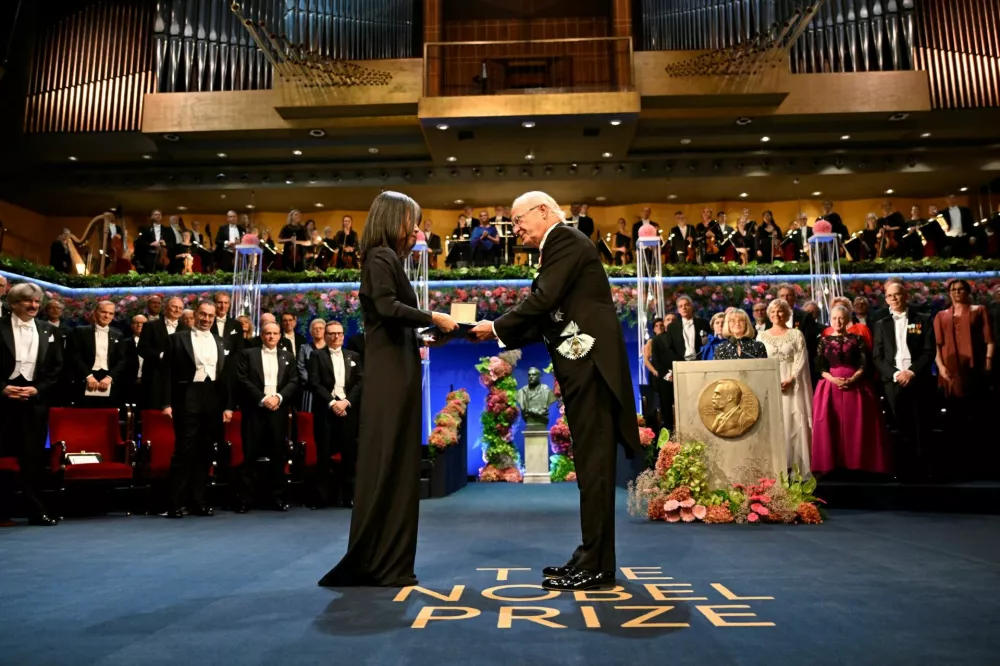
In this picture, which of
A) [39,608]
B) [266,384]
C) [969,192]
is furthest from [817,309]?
[969,192]

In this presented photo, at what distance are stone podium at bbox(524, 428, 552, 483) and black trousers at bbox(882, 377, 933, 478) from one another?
499cm

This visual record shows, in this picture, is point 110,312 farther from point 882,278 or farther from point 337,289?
point 882,278

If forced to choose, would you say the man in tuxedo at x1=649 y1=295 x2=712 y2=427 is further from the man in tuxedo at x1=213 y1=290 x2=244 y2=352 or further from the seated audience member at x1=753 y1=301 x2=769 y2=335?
the man in tuxedo at x1=213 y1=290 x2=244 y2=352

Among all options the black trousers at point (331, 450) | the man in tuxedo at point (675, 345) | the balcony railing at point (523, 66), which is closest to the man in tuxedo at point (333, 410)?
the black trousers at point (331, 450)

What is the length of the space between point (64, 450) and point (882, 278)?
34.5ft

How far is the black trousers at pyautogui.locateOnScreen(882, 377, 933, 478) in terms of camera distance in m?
6.80

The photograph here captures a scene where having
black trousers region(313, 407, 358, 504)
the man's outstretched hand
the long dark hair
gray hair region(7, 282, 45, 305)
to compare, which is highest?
gray hair region(7, 282, 45, 305)

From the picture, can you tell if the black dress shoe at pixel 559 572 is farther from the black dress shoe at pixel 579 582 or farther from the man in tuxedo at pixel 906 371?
the man in tuxedo at pixel 906 371

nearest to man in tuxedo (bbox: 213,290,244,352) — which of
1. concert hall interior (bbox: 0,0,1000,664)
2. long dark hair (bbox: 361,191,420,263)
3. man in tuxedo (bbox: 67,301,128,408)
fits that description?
concert hall interior (bbox: 0,0,1000,664)

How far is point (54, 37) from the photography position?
49.7 feet

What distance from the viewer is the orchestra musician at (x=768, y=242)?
12.8 m

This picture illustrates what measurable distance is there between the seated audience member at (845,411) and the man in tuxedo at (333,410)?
4.10 meters

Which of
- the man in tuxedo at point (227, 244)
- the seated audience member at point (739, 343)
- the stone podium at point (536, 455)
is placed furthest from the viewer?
the man in tuxedo at point (227, 244)

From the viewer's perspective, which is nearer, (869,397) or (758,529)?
(758,529)
